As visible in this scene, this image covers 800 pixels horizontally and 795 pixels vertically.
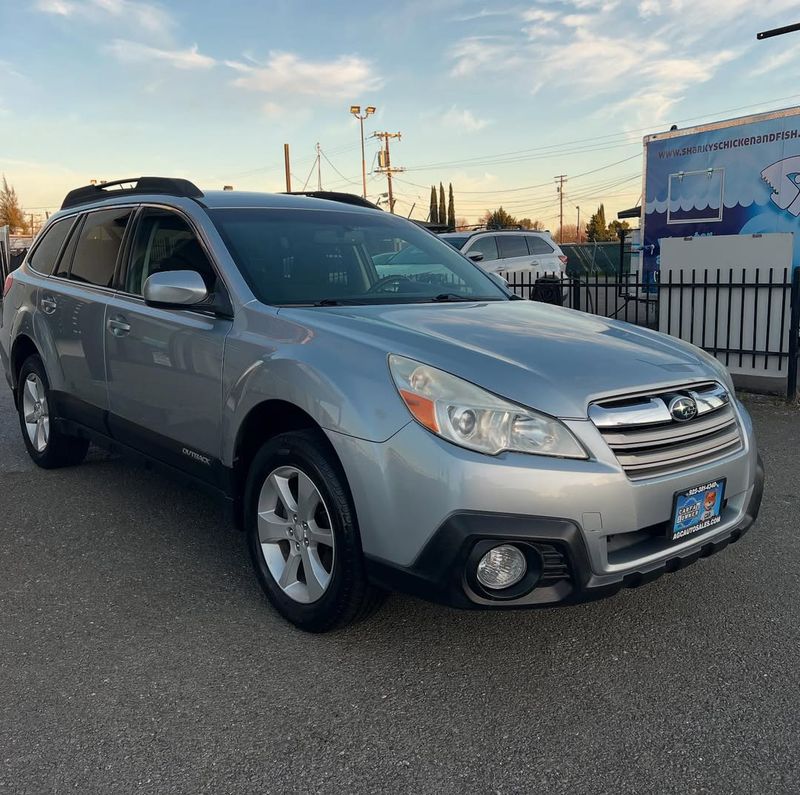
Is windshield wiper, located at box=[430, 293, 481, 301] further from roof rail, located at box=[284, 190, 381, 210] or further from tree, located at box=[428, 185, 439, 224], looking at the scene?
tree, located at box=[428, 185, 439, 224]

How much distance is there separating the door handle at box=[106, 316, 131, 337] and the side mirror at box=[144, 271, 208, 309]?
70 cm

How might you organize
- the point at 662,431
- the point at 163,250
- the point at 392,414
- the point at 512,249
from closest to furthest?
the point at 392,414, the point at 662,431, the point at 163,250, the point at 512,249

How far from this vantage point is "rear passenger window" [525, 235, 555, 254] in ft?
51.2

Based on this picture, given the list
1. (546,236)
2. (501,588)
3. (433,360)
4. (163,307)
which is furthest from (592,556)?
(546,236)

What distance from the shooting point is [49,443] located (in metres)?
5.21

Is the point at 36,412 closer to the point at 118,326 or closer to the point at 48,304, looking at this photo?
the point at 48,304

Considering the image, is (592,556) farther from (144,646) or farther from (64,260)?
(64,260)

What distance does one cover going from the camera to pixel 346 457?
267 cm

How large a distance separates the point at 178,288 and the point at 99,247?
1.54 meters

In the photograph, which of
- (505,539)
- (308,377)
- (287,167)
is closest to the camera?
(505,539)

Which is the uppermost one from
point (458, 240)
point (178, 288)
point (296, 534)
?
point (458, 240)

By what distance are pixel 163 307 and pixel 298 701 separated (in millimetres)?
1809

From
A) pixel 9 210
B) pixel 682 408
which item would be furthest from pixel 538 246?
pixel 9 210

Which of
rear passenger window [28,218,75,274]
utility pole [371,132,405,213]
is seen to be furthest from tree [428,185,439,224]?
rear passenger window [28,218,75,274]
